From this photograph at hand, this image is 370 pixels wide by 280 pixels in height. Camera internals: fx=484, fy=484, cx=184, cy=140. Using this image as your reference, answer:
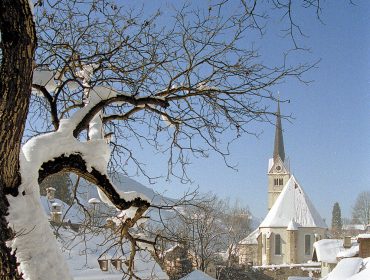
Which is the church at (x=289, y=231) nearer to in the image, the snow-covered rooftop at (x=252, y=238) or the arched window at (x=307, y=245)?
the arched window at (x=307, y=245)

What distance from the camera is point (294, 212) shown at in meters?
53.4

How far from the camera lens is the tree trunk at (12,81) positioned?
267 cm

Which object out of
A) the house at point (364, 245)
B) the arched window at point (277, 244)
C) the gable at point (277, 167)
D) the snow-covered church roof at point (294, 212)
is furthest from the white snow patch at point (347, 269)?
the gable at point (277, 167)

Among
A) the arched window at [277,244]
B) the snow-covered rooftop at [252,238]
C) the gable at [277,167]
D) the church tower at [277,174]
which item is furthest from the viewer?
the gable at [277,167]

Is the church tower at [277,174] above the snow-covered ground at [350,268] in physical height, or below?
above

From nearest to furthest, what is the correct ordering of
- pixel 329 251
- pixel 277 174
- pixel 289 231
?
pixel 329 251 → pixel 289 231 → pixel 277 174

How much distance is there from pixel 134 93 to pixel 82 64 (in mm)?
736

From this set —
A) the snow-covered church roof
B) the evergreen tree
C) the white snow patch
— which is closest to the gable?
the snow-covered church roof

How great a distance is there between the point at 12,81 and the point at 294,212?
5299cm

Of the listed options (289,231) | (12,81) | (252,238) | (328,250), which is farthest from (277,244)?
(12,81)

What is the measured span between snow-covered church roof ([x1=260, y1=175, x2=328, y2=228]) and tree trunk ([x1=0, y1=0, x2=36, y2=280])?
51.6m

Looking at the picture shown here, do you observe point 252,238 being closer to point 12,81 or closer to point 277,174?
point 277,174

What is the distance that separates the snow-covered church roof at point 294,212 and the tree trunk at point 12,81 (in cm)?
5156

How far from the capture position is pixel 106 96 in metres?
4.61
